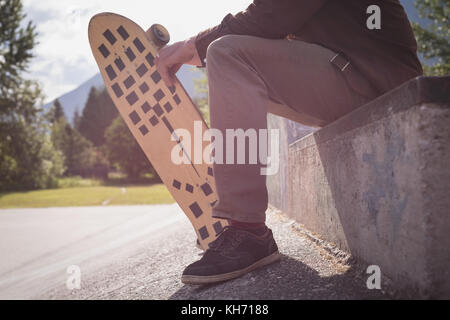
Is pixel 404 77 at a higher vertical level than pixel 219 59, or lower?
lower

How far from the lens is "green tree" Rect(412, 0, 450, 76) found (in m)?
12.1

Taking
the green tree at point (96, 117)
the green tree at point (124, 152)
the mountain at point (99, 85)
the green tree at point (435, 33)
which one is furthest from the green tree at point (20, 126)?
the green tree at point (96, 117)

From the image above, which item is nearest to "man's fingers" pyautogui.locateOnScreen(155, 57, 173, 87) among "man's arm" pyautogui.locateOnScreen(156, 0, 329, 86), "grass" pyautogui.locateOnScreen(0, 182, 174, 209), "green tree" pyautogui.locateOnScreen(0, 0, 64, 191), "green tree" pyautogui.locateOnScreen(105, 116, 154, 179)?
"man's arm" pyautogui.locateOnScreen(156, 0, 329, 86)

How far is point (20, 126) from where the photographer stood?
873 inches

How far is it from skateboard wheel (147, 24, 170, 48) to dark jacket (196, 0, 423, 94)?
2.74ft

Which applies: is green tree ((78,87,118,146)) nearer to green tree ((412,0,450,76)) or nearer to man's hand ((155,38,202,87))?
green tree ((412,0,450,76))

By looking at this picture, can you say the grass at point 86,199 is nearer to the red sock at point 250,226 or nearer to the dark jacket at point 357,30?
the red sock at point 250,226

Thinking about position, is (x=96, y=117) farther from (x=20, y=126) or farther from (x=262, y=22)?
(x=262, y=22)

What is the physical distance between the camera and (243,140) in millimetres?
1174

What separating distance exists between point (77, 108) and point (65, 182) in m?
34.8

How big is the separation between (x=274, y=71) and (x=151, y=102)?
89 cm

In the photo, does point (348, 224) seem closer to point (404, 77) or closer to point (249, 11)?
point (404, 77)

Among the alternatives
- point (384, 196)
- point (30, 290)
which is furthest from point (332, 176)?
point (30, 290)
